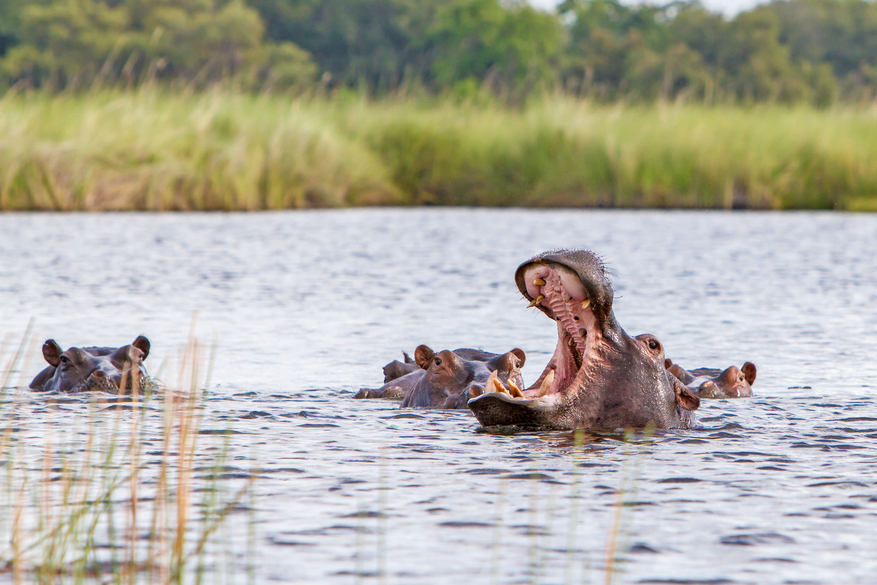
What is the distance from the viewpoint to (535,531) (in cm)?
319

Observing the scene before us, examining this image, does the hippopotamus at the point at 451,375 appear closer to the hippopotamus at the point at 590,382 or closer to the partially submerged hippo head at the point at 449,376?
the partially submerged hippo head at the point at 449,376

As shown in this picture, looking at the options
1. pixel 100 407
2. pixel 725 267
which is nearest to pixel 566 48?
pixel 725 267

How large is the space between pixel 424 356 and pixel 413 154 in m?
13.7

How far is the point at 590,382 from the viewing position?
4332 mm

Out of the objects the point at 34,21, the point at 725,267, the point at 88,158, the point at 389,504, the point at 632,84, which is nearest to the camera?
the point at 389,504

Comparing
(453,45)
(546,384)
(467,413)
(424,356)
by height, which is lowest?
(467,413)

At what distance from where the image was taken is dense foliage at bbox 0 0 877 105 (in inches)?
1350

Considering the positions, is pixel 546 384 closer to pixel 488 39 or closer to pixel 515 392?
pixel 515 392

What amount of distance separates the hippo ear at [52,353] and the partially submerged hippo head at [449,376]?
1.53 m

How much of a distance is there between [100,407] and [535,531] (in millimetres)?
2523

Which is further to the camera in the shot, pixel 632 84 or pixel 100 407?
pixel 632 84

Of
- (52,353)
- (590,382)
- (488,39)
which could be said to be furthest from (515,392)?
(488,39)

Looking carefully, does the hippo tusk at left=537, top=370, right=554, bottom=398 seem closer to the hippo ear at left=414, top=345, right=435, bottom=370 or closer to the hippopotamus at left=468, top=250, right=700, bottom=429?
the hippopotamus at left=468, top=250, right=700, bottom=429

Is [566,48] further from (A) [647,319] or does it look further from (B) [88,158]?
(A) [647,319]
